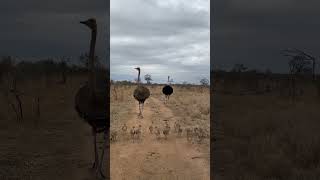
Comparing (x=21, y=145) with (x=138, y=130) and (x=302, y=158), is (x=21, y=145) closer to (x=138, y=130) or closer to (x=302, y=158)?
(x=302, y=158)

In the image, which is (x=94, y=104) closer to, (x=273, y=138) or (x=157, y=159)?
(x=273, y=138)

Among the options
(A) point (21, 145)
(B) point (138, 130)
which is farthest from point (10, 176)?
(B) point (138, 130)

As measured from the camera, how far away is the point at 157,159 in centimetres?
934

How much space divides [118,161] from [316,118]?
12.8 ft

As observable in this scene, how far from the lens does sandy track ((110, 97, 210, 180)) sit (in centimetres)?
806

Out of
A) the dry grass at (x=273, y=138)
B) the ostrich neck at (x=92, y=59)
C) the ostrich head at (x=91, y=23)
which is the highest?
the ostrich head at (x=91, y=23)

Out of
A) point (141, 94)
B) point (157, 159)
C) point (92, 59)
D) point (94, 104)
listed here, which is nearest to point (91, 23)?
point (92, 59)

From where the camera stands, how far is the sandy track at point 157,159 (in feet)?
26.4

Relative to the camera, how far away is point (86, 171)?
630 centimetres

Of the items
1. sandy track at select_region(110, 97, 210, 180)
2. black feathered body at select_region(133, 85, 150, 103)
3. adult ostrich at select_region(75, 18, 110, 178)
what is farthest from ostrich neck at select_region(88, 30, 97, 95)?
black feathered body at select_region(133, 85, 150, 103)

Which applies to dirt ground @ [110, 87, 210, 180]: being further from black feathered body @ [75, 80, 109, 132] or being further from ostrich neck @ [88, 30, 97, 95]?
ostrich neck @ [88, 30, 97, 95]

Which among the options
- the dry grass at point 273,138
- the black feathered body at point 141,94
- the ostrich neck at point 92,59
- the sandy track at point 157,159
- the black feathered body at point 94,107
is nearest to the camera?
the black feathered body at point 94,107

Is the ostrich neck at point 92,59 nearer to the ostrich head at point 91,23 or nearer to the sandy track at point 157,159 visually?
the ostrich head at point 91,23

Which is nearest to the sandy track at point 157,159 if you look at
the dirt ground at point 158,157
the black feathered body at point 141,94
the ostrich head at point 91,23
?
the dirt ground at point 158,157
